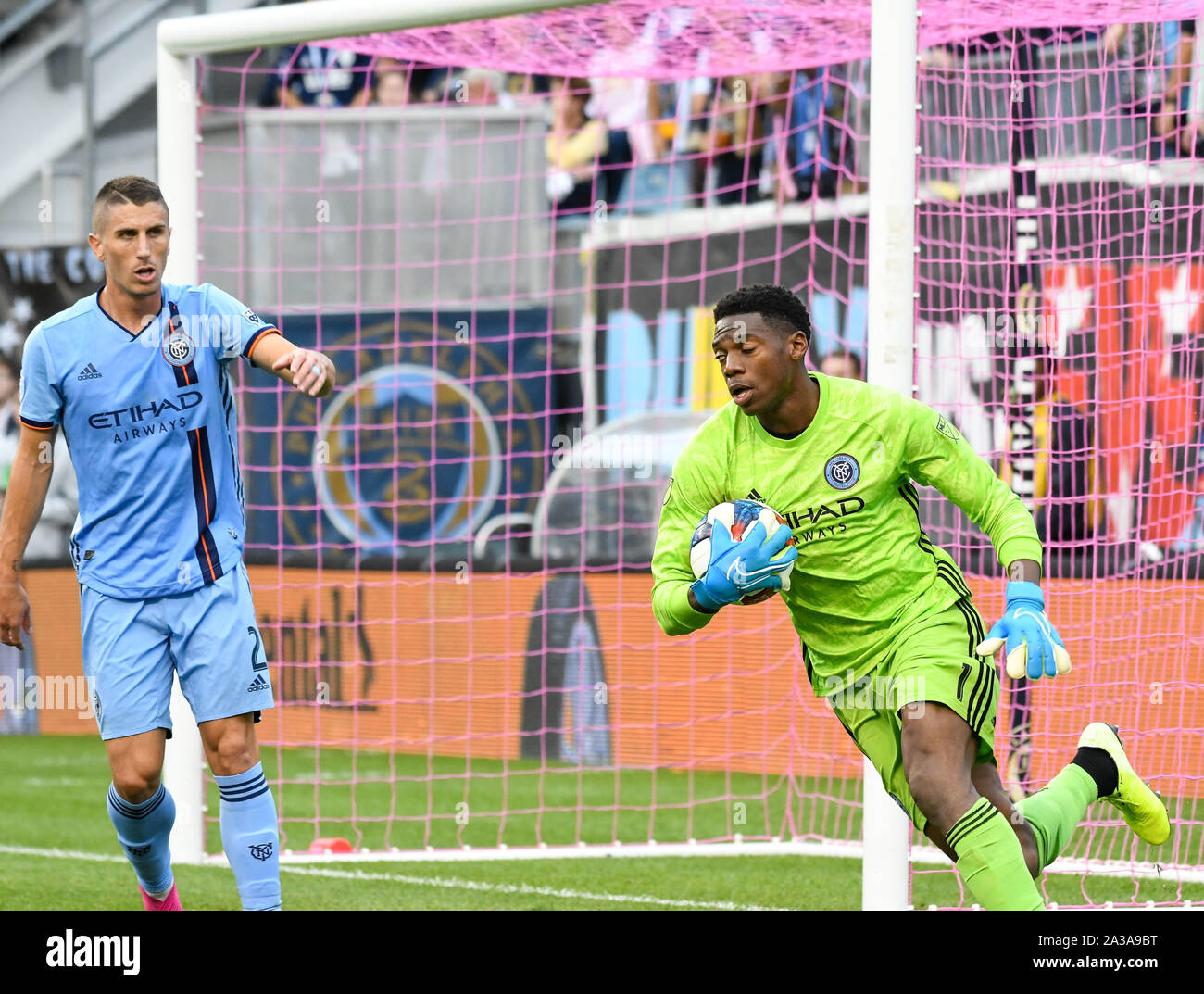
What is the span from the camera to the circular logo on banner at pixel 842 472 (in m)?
4.73

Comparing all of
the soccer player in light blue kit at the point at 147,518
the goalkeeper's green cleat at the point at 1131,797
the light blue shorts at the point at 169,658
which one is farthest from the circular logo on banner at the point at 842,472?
the light blue shorts at the point at 169,658

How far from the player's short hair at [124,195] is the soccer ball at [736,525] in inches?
70.4

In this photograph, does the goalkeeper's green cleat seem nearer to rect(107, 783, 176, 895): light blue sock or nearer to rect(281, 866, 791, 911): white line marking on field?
rect(281, 866, 791, 911): white line marking on field

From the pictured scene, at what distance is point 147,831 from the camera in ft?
16.8

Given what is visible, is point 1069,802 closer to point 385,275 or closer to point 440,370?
point 440,370

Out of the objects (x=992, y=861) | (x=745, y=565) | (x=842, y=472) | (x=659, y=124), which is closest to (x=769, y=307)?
(x=842, y=472)

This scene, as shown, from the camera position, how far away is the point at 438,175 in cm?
1197

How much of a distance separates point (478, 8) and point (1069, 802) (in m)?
3.65

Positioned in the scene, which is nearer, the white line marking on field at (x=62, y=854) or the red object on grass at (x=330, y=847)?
the white line marking on field at (x=62, y=854)

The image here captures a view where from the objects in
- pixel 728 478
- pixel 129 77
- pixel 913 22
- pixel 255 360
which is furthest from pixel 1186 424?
pixel 129 77

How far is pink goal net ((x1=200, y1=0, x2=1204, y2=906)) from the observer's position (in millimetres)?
7258

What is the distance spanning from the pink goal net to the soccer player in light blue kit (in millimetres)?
2662

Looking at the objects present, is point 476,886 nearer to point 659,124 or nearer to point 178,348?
point 178,348

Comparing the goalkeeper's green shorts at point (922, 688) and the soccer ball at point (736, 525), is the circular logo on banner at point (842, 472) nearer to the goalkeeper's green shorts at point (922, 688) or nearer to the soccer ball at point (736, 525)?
the soccer ball at point (736, 525)
